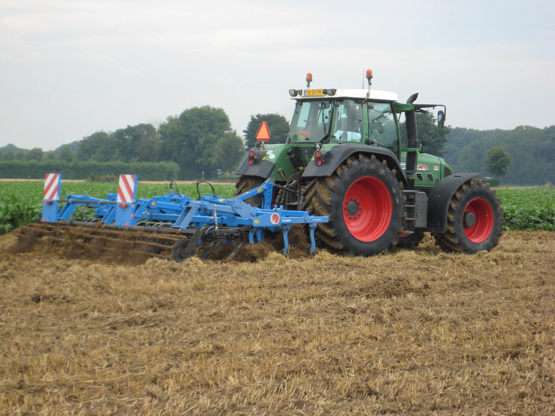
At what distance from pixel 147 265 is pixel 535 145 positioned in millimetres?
69474

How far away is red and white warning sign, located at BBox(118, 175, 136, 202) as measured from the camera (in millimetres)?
6633

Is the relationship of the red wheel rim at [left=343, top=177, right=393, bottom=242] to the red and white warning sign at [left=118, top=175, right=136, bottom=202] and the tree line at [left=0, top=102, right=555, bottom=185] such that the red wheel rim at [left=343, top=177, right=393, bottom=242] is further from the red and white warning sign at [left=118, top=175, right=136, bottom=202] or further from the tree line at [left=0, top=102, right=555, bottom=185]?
the tree line at [left=0, top=102, right=555, bottom=185]

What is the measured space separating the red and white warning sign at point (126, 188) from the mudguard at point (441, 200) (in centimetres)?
427

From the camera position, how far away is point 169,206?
263 inches

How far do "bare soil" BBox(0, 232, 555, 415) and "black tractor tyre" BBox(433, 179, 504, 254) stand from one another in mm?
2044

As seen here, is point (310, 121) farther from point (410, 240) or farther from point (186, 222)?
point (410, 240)

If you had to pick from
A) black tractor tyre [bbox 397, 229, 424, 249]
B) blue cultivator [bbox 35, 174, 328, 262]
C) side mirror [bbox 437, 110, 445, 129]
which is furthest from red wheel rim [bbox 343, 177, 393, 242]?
black tractor tyre [bbox 397, 229, 424, 249]

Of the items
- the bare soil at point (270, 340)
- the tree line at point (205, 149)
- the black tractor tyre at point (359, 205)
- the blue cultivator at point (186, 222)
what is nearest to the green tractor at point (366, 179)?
Answer: the black tractor tyre at point (359, 205)

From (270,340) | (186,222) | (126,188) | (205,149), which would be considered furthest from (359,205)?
(205,149)

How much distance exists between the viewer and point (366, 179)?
23.8ft

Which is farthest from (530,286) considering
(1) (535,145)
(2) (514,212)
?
(1) (535,145)

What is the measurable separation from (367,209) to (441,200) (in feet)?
3.85

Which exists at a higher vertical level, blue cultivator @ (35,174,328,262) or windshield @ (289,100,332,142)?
windshield @ (289,100,332,142)

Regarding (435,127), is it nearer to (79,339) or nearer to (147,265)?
(147,265)
